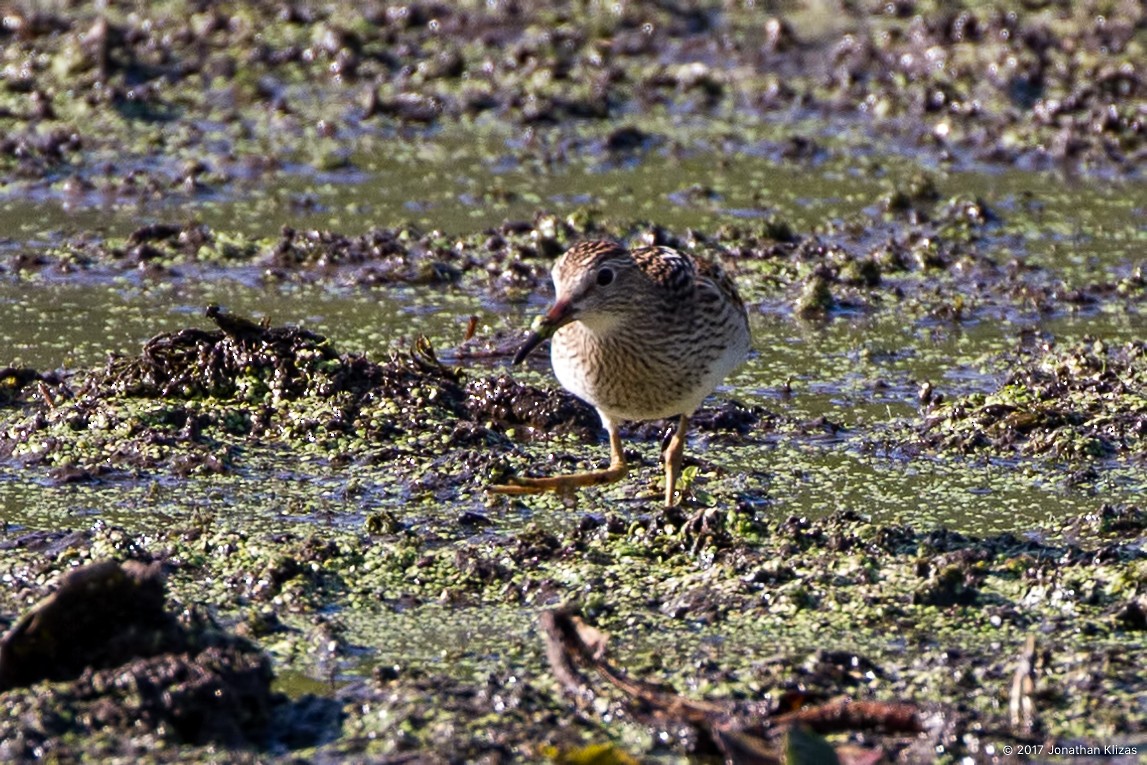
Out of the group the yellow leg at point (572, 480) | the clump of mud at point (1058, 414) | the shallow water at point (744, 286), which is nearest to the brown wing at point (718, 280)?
the shallow water at point (744, 286)

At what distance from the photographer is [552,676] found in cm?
520

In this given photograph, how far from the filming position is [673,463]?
6.68 metres

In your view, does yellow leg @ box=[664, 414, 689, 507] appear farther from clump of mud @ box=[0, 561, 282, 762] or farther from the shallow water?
clump of mud @ box=[0, 561, 282, 762]

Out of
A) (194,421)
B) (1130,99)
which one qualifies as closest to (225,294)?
(194,421)

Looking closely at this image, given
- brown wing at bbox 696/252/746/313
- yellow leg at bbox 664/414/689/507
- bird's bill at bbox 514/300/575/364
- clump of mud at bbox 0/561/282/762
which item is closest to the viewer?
clump of mud at bbox 0/561/282/762

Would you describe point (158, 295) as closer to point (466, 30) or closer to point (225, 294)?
point (225, 294)

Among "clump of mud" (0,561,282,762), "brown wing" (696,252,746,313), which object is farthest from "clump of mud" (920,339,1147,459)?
"clump of mud" (0,561,282,762)

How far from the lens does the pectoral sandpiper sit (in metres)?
A: 6.48

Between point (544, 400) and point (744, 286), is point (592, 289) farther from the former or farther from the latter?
point (744, 286)

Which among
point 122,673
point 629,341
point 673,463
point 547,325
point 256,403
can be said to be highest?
point 547,325

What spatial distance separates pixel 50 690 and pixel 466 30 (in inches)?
352

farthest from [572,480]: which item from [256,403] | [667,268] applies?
[256,403]

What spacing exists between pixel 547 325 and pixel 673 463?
745mm

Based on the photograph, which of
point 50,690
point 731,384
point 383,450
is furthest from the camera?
point 731,384
